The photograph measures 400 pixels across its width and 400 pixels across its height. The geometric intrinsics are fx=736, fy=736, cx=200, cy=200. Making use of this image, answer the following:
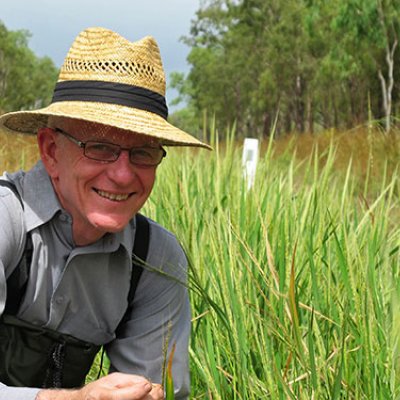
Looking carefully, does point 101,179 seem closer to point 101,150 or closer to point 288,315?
point 101,150

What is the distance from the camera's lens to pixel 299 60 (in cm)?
3030

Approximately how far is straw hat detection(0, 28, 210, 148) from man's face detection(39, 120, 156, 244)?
5cm

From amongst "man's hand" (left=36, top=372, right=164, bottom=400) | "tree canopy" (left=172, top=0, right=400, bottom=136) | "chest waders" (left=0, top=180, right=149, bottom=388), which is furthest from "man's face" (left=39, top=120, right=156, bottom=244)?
"tree canopy" (left=172, top=0, right=400, bottom=136)

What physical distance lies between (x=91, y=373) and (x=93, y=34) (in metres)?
1.27

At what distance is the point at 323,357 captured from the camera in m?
1.70

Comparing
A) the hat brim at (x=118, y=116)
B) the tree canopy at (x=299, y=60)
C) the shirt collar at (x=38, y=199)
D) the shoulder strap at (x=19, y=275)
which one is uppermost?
the tree canopy at (x=299, y=60)

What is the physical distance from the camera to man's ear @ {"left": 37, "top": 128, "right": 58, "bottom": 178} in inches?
68.6

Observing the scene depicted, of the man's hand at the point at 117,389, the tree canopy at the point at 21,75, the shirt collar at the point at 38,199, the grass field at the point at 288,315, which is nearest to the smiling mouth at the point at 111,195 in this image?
the shirt collar at the point at 38,199

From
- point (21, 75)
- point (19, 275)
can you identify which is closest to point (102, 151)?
point (19, 275)

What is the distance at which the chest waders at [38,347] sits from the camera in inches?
67.1

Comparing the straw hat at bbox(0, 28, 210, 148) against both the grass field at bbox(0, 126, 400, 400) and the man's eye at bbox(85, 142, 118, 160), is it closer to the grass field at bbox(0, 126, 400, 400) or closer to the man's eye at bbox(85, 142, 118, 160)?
the man's eye at bbox(85, 142, 118, 160)

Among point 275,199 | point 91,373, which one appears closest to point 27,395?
point 91,373

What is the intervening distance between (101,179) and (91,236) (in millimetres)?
167

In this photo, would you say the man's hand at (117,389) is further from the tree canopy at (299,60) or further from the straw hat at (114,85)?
the tree canopy at (299,60)
